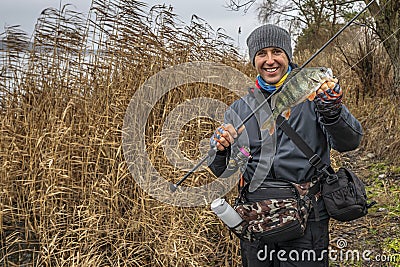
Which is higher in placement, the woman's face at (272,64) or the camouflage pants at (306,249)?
the woman's face at (272,64)

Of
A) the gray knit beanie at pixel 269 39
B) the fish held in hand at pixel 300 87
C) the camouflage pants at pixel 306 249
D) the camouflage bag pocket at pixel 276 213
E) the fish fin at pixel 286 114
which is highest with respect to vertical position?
the gray knit beanie at pixel 269 39

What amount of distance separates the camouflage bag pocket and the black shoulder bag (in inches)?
3.2

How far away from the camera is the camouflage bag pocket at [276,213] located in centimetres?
188

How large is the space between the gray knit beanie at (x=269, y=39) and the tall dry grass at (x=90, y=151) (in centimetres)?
149

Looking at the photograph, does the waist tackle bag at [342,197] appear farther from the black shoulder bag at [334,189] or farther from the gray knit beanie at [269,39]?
the gray knit beanie at [269,39]

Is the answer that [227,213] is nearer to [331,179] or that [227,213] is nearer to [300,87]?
[331,179]

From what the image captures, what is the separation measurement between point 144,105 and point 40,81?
988 millimetres

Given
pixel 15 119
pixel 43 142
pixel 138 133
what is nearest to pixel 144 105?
pixel 138 133

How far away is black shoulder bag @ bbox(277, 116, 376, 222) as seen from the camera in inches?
73.4

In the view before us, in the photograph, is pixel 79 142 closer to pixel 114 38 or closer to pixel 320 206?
pixel 114 38

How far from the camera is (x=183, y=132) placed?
3596 millimetres

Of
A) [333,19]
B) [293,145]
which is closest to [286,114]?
[293,145]

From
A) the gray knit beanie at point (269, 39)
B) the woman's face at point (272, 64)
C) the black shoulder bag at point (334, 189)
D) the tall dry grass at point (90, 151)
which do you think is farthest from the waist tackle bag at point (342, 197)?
the tall dry grass at point (90, 151)

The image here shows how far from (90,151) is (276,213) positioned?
183cm
